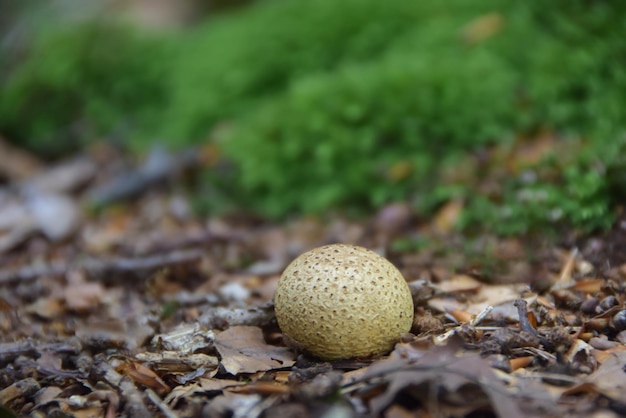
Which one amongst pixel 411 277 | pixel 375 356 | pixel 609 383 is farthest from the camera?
pixel 411 277

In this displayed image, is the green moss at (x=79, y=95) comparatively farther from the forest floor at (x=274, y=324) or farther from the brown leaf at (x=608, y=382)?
the brown leaf at (x=608, y=382)

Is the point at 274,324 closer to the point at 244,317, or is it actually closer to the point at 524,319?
the point at 244,317

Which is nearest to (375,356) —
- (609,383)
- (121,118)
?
(609,383)

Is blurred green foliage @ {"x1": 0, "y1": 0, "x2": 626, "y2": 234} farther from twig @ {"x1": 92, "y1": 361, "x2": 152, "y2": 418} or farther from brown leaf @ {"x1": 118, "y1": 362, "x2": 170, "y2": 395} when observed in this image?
twig @ {"x1": 92, "y1": 361, "x2": 152, "y2": 418}

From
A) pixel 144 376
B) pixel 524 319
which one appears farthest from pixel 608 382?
pixel 144 376

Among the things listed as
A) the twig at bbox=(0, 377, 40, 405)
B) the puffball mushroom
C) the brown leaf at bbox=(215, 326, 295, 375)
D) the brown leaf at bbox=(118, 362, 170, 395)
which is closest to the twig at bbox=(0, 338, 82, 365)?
the twig at bbox=(0, 377, 40, 405)

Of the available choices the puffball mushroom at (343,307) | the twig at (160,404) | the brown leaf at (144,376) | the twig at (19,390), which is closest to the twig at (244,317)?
the puffball mushroom at (343,307)

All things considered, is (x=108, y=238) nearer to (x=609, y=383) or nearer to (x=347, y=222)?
(x=347, y=222)
